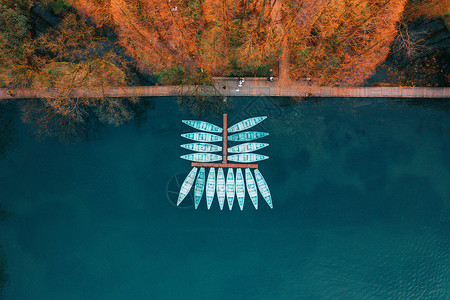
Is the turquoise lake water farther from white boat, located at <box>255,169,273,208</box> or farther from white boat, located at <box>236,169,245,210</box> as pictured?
white boat, located at <box>236,169,245,210</box>

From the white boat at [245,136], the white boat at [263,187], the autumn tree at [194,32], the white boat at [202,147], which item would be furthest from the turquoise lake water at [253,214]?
→ the autumn tree at [194,32]

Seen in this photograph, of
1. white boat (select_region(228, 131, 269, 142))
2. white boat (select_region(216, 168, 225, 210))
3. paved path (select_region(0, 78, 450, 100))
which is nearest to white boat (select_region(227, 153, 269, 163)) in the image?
white boat (select_region(228, 131, 269, 142))

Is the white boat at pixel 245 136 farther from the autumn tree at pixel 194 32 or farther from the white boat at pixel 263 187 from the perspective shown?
the autumn tree at pixel 194 32

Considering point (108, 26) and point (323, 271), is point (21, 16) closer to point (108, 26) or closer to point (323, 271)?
point (108, 26)

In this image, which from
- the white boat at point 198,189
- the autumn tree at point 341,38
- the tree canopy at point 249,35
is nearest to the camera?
the autumn tree at point 341,38

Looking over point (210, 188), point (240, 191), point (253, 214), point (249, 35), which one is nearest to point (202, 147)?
point (210, 188)

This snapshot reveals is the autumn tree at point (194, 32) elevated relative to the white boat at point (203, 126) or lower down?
elevated

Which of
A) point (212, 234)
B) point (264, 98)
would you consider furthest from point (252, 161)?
point (212, 234)
